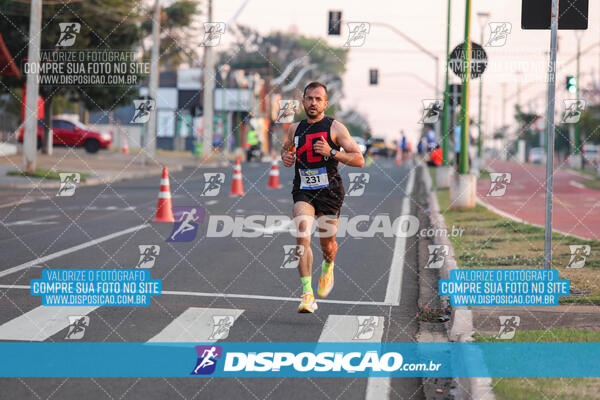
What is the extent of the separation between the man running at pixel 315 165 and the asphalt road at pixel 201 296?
0.61 metres

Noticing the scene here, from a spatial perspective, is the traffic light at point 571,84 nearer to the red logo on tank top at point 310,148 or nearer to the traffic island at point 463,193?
the red logo on tank top at point 310,148

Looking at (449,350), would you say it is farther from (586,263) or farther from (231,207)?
(231,207)

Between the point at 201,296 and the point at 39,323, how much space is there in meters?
1.89

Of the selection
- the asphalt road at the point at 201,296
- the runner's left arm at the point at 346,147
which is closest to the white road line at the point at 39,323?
the asphalt road at the point at 201,296

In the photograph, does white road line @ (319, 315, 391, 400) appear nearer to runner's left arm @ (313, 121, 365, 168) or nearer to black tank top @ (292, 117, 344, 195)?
black tank top @ (292, 117, 344, 195)

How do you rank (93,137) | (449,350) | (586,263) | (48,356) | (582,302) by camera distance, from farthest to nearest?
(93,137)
(586,263)
(582,302)
(449,350)
(48,356)

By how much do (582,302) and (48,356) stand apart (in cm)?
486

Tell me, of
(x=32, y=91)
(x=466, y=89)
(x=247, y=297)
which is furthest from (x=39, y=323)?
(x=32, y=91)

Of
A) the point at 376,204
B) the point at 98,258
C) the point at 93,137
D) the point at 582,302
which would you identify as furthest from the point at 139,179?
the point at 582,302

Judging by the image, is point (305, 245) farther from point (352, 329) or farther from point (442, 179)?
point (442, 179)

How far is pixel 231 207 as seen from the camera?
2055 cm

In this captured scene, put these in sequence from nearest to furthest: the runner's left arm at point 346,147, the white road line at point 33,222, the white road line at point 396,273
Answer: the runner's left arm at point 346,147
the white road line at point 396,273
the white road line at point 33,222

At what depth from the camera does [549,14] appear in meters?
8.95

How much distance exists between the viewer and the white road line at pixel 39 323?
727 cm
